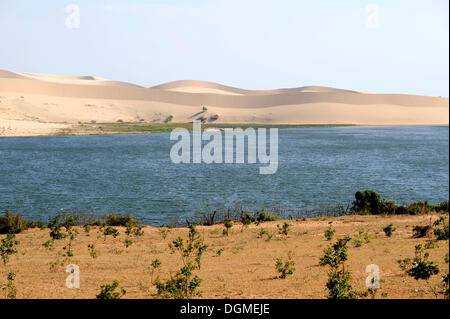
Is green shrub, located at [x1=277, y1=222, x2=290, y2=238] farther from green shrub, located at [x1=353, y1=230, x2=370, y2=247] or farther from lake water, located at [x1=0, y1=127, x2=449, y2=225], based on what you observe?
lake water, located at [x1=0, y1=127, x2=449, y2=225]

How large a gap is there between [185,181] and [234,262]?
32.0m

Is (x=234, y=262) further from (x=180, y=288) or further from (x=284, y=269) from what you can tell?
(x=180, y=288)

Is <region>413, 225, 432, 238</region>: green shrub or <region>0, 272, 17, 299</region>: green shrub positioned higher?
<region>413, 225, 432, 238</region>: green shrub

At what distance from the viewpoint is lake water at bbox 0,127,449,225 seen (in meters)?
38.0

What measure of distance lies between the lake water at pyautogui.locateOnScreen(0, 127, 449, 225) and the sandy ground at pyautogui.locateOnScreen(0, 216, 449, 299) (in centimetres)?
861

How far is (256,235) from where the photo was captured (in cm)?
2489

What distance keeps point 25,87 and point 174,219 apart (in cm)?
17819

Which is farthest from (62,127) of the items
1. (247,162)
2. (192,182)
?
(192,182)

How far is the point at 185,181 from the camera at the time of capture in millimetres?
50438

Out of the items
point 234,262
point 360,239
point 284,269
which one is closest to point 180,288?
point 284,269

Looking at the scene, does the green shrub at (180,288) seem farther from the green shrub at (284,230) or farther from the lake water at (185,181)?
the lake water at (185,181)

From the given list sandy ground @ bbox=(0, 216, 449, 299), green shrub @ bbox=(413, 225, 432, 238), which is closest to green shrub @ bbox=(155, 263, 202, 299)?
sandy ground @ bbox=(0, 216, 449, 299)

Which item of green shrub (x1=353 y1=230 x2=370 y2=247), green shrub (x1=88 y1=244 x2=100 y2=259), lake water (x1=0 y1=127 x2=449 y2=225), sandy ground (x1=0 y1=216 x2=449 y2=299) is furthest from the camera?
lake water (x1=0 y1=127 x2=449 y2=225)

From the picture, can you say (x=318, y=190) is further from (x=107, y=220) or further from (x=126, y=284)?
(x=126, y=284)
